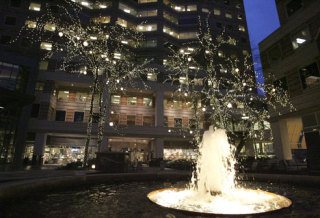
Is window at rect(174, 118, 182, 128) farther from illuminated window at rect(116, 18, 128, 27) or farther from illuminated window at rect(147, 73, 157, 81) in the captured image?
illuminated window at rect(116, 18, 128, 27)

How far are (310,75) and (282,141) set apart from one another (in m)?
6.30

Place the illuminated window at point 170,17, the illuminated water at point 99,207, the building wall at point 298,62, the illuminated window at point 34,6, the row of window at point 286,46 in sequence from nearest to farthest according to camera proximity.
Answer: the illuminated water at point 99,207
the building wall at point 298,62
the row of window at point 286,46
the illuminated window at point 34,6
the illuminated window at point 170,17

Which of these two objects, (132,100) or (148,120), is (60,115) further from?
(148,120)

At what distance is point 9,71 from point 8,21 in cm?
1269

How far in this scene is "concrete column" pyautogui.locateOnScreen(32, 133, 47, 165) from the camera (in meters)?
30.9

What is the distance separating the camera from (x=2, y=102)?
23.7 metres

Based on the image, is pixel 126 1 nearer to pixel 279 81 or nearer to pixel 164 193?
pixel 279 81

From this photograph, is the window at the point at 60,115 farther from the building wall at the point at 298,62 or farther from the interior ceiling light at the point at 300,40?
the interior ceiling light at the point at 300,40

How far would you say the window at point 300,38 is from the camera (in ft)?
60.8

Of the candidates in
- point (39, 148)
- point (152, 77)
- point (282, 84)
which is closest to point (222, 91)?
point (152, 77)

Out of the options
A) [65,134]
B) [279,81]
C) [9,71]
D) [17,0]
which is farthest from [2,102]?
[279,81]

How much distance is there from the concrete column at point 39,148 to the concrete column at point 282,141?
28.3 meters

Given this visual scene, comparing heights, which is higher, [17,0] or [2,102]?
[17,0]

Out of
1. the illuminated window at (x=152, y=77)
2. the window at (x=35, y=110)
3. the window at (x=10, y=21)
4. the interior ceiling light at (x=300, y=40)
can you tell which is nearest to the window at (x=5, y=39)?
the window at (x=10, y=21)
